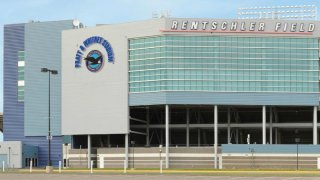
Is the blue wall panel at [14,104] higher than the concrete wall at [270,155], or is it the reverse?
the blue wall panel at [14,104]

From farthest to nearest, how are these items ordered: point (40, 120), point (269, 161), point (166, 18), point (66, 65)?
1. point (40, 120)
2. point (66, 65)
3. point (166, 18)
4. point (269, 161)

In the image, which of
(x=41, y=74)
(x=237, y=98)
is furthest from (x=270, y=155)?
(x=41, y=74)

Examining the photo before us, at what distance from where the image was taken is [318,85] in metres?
108

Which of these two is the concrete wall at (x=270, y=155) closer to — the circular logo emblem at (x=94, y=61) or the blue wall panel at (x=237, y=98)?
the blue wall panel at (x=237, y=98)

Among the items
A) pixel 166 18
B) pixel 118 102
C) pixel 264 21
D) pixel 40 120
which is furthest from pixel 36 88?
pixel 264 21

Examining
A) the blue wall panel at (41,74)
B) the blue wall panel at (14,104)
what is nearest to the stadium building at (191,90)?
the blue wall panel at (41,74)

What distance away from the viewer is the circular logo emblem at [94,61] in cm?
11325

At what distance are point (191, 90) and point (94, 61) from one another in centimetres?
1873

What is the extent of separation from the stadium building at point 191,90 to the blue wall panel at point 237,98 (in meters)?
0.16

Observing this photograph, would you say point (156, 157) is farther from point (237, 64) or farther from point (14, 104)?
point (14, 104)

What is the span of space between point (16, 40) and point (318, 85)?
218 feet

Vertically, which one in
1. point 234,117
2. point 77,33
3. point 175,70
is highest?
point 77,33

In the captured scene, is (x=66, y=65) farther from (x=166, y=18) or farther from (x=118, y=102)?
(x=166, y=18)

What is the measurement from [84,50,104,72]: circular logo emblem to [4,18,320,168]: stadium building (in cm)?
17
